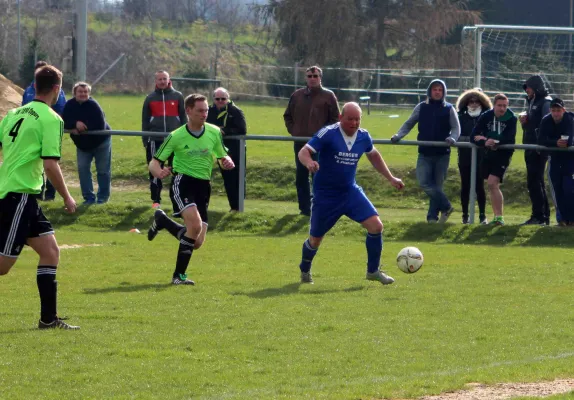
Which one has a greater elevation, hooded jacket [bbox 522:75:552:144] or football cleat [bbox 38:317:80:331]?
hooded jacket [bbox 522:75:552:144]

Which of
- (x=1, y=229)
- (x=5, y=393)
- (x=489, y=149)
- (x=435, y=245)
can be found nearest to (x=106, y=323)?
(x=1, y=229)

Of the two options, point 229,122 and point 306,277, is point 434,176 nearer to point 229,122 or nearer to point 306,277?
point 229,122

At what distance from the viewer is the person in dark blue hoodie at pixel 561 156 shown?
52.4 ft

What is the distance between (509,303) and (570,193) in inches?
236

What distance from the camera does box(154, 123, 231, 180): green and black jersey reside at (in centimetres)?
1165

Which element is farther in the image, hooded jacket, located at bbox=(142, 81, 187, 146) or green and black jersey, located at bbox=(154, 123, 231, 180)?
hooded jacket, located at bbox=(142, 81, 187, 146)

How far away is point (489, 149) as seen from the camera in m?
16.3

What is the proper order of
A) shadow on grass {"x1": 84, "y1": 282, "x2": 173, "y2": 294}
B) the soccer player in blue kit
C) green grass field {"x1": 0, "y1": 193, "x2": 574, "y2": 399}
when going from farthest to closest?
the soccer player in blue kit → shadow on grass {"x1": 84, "y1": 282, "x2": 173, "y2": 294} → green grass field {"x1": 0, "y1": 193, "x2": 574, "y2": 399}

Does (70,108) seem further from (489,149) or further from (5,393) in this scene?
(5,393)

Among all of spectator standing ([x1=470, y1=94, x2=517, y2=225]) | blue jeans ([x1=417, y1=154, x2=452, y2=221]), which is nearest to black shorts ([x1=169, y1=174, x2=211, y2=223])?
blue jeans ([x1=417, y1=154, x2=452, y2=221])

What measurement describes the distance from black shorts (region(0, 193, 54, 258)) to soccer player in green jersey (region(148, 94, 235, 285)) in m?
3.00

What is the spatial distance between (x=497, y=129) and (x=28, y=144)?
30.3ft

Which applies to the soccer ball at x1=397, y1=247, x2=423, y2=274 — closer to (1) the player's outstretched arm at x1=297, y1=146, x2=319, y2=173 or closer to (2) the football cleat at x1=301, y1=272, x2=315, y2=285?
(2) the football cleat at x1=301, y1=272, x2=315, y2=285

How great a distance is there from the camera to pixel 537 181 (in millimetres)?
16516
